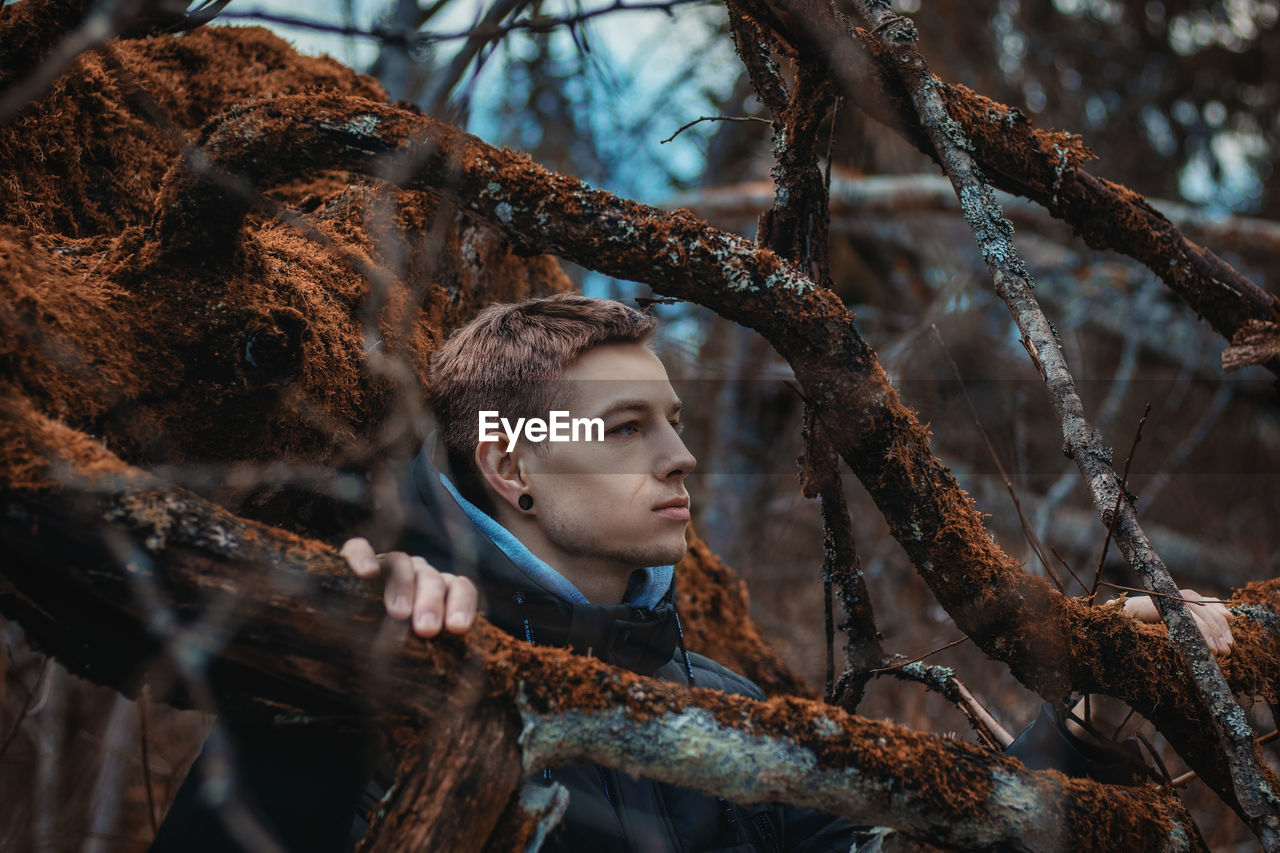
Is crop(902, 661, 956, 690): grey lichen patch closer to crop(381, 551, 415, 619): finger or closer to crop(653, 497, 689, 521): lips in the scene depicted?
crop(653, 497, 689, 521): lips

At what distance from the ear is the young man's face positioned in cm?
2

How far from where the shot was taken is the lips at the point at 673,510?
170 centimetres

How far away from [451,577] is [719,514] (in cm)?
435

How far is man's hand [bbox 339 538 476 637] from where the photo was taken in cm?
112

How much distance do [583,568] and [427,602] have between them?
2.22ft

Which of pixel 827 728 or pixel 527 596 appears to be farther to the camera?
pixel 527 596

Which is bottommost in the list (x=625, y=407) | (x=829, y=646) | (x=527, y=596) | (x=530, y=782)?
(x=530, y=782)

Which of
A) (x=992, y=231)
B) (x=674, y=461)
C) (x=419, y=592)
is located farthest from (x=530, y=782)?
(x=992, y=231)

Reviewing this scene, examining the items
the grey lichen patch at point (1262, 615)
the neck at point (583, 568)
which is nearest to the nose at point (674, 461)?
the neck at point (583, 568)

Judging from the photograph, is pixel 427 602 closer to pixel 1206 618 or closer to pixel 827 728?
pixel 827 728

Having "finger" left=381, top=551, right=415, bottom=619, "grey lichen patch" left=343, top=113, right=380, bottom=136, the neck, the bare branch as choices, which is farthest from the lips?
"grey lichen patch" left=343, top=113, right=380, bottom=136

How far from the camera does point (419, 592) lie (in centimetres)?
115

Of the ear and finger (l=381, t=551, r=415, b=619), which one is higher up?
the ear

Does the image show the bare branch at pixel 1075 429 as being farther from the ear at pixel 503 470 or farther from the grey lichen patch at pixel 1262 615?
the ear at pixel 503 470
